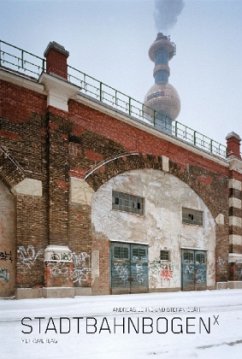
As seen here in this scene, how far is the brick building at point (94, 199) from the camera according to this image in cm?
939

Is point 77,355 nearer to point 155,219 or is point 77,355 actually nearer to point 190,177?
point 155,219

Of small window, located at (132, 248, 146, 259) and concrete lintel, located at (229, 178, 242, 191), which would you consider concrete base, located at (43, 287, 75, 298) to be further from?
concrete lintel, located at (229, 178, 242, 191)

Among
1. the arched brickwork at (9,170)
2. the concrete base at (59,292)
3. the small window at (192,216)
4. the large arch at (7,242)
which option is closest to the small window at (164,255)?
the small window at (192,216)

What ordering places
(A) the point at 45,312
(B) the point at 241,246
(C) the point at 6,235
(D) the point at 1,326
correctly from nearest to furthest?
1. (D) the point at 1,326
2. (A) the point at 45,312
3. (C) the point at 6,235
4. (B) the point at 241,246

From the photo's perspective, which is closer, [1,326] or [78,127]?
[1,326]

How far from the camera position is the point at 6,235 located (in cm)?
923

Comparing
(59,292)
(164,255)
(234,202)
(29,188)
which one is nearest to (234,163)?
(234,202)

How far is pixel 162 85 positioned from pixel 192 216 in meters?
25.2

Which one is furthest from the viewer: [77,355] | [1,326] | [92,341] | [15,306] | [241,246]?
[241,246]

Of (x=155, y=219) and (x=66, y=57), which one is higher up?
(x=66, y=57)

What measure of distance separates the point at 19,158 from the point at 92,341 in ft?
22.1

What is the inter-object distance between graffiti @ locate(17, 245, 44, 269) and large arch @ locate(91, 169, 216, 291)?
246 centimetres

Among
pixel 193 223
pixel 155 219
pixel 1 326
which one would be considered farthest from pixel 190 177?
pixel 1 326

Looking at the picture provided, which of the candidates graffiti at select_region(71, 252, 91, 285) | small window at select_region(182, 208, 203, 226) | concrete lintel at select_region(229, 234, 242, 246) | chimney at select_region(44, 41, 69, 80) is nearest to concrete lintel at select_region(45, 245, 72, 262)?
graffiti at select_region(71, 252, 91, 285)
